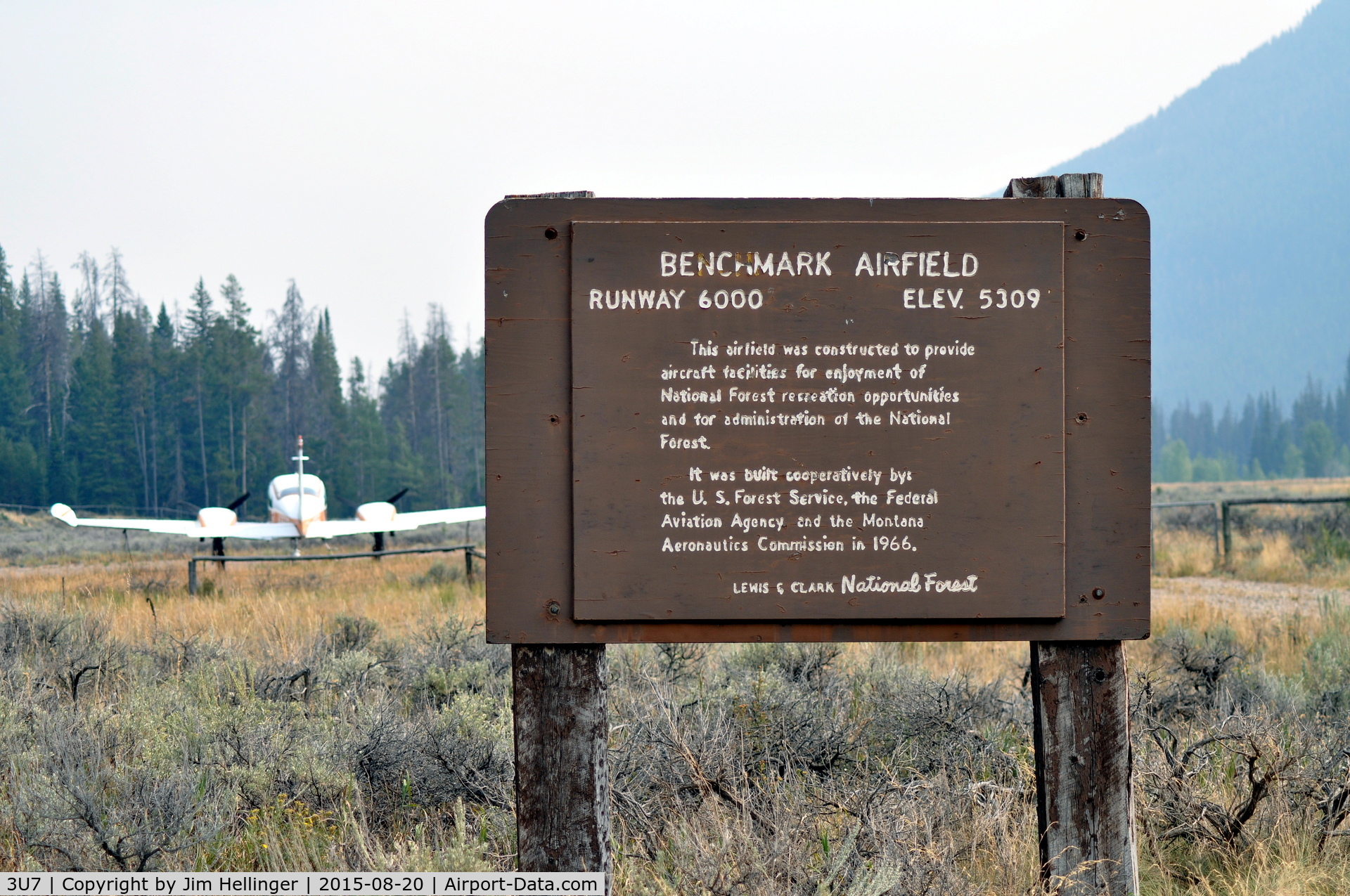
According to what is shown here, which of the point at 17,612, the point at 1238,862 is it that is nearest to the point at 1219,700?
the point at 1238,862

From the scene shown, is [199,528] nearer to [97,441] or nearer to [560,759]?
[560,759]

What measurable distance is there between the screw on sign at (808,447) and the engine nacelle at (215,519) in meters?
22.3

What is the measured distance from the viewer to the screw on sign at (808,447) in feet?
10.1

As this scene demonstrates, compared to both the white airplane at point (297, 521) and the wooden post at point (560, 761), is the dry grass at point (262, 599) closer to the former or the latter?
the white airplane at point (297, 521)

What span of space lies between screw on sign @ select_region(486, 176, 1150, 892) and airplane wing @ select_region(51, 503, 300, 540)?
63.7ft

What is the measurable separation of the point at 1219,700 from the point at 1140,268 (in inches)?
142

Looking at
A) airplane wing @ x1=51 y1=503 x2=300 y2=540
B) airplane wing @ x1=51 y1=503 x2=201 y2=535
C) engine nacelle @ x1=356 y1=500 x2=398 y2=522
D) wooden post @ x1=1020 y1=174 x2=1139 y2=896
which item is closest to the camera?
wooden post @ x1=1020 y1=174 x2=1139 y2=896

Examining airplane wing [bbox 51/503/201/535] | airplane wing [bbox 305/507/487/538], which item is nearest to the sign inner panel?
airplane wing [bbox 51/503/201/535]

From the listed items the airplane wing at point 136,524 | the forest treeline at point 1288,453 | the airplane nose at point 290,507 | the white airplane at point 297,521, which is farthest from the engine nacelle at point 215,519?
the forest treeline at point 1288,453

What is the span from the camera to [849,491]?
10.1 ft

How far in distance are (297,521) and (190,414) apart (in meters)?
54.1

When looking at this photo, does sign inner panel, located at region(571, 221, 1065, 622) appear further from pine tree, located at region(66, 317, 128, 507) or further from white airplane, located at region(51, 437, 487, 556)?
pine tree, located at region(66, 317, 128, 507)

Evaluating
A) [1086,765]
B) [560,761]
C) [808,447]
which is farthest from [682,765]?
[808,447]

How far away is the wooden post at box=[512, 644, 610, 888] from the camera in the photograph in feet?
10.3
